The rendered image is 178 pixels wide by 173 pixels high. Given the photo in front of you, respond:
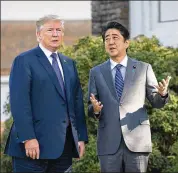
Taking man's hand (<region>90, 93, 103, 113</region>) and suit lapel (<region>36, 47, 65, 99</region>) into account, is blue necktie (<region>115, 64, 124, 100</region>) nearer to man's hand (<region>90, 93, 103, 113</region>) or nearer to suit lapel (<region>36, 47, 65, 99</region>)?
man's hand (<region>90, 93, 103, 113</region>)

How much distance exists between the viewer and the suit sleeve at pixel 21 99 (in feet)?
17.5

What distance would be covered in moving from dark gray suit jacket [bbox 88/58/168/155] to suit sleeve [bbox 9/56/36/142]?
1.66 feet

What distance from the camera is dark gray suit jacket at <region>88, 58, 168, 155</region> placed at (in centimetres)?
536

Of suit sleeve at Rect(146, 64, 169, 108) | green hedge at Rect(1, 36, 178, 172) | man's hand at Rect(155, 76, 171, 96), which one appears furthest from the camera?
green hedge at Rect(1, 36, 178, 172)

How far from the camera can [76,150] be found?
5.56 meters

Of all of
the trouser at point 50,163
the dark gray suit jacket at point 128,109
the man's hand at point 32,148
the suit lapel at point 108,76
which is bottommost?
the trouser at point 50,163

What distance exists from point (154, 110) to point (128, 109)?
2236mm

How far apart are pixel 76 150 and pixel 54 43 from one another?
89cm

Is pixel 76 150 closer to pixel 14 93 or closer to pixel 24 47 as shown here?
pixel 14 93

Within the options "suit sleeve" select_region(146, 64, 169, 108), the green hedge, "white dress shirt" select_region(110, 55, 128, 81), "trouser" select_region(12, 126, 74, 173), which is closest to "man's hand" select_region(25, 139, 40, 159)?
"trouser" select_region(12, 126, 74, 173)

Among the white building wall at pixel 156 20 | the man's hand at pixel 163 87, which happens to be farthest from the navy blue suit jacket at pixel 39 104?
the white building wall at pixel 156 20

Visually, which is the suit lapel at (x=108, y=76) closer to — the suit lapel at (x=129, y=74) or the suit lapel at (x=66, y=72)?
the suit lapel at (x=129, y=74)

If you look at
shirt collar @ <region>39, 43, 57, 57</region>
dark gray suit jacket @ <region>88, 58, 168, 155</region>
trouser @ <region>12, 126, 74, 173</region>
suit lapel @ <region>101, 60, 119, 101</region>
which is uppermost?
shirt collar @ <region>39, 43, 57, 57</region>

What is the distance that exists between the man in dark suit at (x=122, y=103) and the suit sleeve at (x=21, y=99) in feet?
1.65
